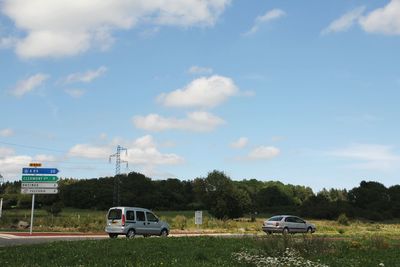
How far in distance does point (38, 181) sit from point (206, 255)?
21242 mm

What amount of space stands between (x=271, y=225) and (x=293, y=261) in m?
30.2

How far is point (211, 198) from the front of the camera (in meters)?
85.1

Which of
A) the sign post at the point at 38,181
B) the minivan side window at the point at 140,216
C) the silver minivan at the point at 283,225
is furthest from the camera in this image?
the silver minivan at the point at 283,225

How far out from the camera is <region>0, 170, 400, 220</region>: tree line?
84.8 meters

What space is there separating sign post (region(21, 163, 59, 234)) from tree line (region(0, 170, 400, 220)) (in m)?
48.7

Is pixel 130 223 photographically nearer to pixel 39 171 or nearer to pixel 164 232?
pixel 164 232

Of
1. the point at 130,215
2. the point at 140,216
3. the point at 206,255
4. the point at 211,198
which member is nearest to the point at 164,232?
the point at 140,216

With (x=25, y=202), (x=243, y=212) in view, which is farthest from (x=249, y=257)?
(x=25, y=202)

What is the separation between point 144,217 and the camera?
99.8 ft

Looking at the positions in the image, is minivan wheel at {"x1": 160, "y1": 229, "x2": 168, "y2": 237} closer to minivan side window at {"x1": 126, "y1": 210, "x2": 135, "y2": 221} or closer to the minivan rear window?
minivan side window at {"x1": 126, "y1": 210, "x2": 135, "y2": 221}

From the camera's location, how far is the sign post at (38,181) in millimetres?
32938

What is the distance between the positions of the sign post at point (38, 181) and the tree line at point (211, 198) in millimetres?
48664

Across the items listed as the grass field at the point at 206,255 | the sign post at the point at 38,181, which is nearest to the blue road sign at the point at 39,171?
the sign post at the point at 38,181

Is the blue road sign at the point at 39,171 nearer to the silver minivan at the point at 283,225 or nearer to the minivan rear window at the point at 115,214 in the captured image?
the minivan rear window at the point at 115,214
